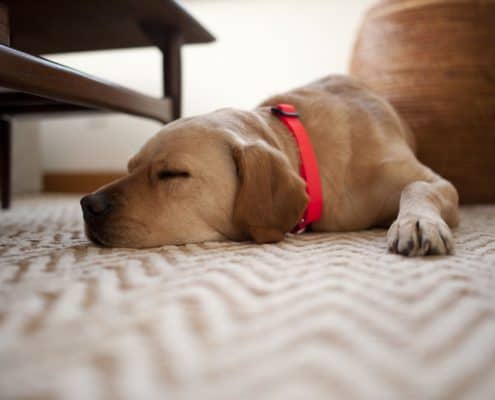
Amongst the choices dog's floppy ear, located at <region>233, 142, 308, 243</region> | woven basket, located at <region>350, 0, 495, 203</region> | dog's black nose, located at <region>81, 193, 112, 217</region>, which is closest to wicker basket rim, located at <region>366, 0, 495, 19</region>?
woven basket, located at <region>350, 0, 495, 203</region>

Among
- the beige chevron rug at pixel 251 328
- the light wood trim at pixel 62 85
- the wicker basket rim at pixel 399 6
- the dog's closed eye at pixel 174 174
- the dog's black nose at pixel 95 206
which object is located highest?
the wicker basket rim at pixel 399 6

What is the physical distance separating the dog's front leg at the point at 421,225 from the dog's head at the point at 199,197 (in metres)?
0.28

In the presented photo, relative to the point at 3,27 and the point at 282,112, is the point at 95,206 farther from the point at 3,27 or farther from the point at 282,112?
the point at 282,112

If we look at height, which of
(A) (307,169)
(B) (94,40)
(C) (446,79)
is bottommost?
(A) (307,169)

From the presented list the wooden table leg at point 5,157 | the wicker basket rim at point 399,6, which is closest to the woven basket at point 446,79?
the wicker basket rim at point 399,6

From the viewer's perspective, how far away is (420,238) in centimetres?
92

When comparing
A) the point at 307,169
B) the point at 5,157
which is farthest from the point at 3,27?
the point at 5,157

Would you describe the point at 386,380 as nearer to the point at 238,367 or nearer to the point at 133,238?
the point at 238,367

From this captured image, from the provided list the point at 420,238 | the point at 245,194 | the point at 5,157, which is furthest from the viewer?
the point at 5,157

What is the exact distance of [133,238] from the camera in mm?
1101

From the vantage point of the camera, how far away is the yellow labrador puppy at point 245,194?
111cm

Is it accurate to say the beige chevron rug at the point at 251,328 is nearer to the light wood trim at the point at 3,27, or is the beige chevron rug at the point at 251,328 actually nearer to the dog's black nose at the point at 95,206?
the dog's black nose at the point at 95,206

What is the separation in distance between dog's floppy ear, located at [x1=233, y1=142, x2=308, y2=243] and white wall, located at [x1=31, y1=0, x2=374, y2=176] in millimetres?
2296

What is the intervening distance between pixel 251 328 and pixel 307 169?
2.86ft
